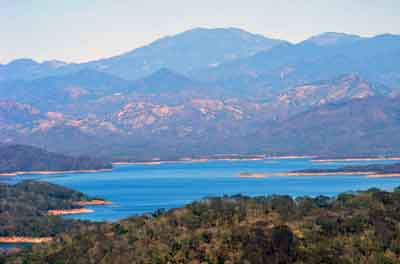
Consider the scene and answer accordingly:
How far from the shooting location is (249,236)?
89.8 m

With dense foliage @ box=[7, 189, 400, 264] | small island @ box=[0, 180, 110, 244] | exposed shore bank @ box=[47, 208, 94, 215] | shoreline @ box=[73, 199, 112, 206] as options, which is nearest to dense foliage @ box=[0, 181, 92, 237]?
small island @ box=[0, 180, 110, 244]

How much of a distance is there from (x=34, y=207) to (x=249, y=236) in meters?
90.7

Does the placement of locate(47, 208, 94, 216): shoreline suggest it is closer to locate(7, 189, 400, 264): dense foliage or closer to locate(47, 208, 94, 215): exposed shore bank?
locate(47, 208, 94, 215): exposed shore bank

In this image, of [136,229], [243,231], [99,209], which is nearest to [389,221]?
[243,231]

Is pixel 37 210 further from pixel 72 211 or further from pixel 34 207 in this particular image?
pixel 72 211

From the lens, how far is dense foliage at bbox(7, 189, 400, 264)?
86125mm

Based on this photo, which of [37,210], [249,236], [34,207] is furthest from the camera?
[34,207]

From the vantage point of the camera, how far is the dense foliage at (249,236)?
86.1 m

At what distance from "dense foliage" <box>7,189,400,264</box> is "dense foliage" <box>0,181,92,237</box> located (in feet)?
93.7

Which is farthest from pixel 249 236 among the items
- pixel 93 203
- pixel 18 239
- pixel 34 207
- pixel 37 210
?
pixel 93 203

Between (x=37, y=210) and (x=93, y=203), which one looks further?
(x=93, y=203)

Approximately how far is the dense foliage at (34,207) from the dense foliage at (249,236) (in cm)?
2855

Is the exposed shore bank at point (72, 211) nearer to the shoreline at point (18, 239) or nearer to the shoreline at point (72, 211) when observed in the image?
the shoreline at point (72, 211)

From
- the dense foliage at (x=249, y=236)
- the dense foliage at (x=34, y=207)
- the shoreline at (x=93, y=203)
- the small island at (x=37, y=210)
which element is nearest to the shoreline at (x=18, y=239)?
the small island at (x=37, y=210)
